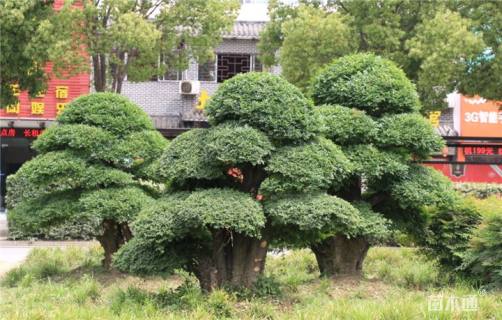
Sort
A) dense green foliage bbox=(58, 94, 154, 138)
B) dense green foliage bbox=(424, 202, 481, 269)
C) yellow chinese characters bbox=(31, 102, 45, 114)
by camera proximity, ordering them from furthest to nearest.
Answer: yellow chinese characters bbox=(31, 102, 45, 114) < dense green foliage bbox=(58, 94, 154, 138) < dense green foliage bbox=(424, 202, 481, 269)

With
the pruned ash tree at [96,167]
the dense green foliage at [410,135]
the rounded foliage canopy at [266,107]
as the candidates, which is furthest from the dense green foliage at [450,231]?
the pruned ash tree at [96,167]

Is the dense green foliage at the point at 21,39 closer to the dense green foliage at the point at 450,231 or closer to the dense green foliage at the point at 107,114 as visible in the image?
the dense green foliage at the point at 107,114

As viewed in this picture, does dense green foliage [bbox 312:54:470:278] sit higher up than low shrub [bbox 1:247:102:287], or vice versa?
dense green foliage [bbox 312:54:470:278]

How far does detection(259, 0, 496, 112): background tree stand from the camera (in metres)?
14.0

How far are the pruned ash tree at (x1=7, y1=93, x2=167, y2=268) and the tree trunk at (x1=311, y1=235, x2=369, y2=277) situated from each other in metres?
2.12

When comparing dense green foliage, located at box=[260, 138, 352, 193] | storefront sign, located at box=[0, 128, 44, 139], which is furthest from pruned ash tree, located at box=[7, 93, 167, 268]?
storefront sign, located at box=[0, 128, 44, 139]

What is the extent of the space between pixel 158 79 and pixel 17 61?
298 inches

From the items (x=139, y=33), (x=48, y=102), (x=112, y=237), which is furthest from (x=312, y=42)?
(x=112, y=237)

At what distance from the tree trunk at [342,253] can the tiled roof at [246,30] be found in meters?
12.8

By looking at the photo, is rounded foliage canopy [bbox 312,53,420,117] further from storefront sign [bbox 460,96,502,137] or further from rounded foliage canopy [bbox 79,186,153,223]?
storefront sign [bbox 460,96,502,137]

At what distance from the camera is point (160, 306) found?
5.39m

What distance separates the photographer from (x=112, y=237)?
812cm

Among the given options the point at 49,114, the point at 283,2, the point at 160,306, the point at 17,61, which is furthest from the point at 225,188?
the point at 49,114

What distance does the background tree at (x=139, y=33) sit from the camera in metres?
12.5
